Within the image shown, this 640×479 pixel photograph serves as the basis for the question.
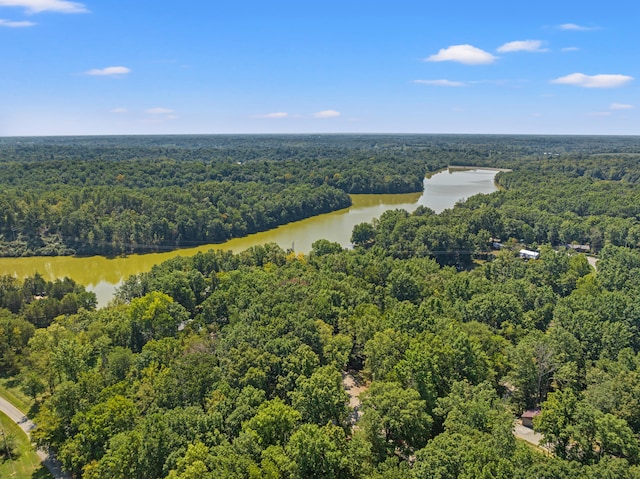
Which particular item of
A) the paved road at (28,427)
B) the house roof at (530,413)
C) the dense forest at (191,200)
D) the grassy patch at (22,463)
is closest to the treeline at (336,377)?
the house roof at (530,413)

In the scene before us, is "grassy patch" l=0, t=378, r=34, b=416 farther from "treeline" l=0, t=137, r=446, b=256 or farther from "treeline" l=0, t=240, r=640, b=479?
"treeline" l=0, t=137, r=446, b=256

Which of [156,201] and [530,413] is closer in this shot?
[530,413]

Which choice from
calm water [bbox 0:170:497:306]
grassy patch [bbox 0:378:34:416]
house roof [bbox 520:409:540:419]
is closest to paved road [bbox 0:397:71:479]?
grassy patch [bbox 0:378:34:416]

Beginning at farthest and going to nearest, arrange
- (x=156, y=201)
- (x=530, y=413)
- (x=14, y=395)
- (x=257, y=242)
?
(x=156, y=201) → (x=257, y=242) → (x=14, y=395) → (x=530, y=413)

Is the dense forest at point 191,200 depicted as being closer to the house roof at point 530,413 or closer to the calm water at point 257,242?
the calm water at point 257,242

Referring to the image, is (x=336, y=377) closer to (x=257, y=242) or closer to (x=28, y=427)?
(x=28, y=427)

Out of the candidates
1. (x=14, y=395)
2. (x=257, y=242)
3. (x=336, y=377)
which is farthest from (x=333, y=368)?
(x=257, y=242)
